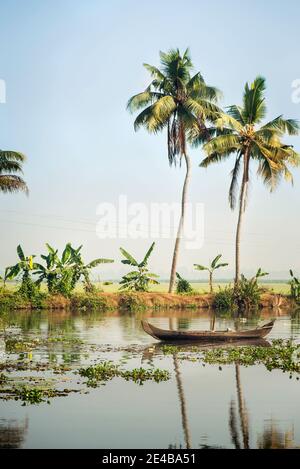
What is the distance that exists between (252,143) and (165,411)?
99.4 ft

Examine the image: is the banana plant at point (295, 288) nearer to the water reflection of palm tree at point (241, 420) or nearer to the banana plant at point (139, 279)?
the banana plant at point (139, 279)

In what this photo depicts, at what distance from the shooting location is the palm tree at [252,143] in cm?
3875

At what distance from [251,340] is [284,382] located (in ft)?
24.9

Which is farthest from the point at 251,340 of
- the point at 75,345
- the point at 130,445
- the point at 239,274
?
the point at 239,274

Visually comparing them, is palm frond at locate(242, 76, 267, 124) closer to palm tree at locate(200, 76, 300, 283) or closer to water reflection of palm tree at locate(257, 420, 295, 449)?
palm tree at locate(200, 76, 300, 283)

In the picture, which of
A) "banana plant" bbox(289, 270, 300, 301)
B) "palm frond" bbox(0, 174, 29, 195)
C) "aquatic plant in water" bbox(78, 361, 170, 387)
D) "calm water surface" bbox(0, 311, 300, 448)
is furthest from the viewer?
"banana plant" bbox(289, 270, 300, 301)

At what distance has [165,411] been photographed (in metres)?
11.4

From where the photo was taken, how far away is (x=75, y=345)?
21.1 metres

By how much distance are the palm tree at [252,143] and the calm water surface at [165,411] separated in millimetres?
22268

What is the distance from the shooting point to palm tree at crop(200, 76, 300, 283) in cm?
3875

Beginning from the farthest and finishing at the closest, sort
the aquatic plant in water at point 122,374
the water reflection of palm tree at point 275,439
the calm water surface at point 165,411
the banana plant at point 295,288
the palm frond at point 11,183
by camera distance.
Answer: the banana plant at point 295,288 → the palm frond at point 11,183 → the aquatic plant in water at point 122,374 → the calm water surface at point 165,411 → the water reflection of palm tree at point 275,439

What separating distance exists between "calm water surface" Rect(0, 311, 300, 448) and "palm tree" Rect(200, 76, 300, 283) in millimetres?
22268

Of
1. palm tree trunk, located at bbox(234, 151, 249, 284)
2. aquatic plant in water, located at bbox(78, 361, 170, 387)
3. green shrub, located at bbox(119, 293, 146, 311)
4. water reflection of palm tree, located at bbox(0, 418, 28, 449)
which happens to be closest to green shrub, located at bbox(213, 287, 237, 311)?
palm tree trunk, located at bbox(234, 151, 249, 284)

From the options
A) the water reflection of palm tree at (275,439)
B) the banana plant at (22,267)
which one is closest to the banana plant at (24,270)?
the banana plant at (22,267)
